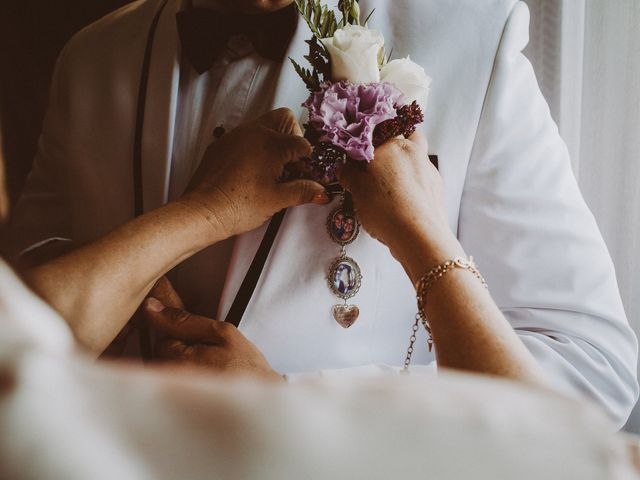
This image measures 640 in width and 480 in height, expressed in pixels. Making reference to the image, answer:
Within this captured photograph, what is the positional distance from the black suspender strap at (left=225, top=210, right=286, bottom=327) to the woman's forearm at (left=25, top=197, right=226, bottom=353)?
90 millimetres

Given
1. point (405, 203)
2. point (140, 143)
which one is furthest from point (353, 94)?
point (140, 143)

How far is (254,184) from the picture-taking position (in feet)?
2.67

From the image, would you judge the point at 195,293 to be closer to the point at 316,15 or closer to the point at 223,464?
the point at 316,15

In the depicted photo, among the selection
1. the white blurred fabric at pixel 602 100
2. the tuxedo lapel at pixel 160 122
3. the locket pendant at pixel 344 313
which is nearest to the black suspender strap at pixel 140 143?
the tuxedo lapel at pixel 160 122

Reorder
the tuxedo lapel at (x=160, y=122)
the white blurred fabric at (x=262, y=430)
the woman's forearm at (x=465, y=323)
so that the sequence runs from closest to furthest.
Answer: the white blurred fabric at (x=262, y=430), the woman's forearm at (x=465, y=323), the tuxedo lapel at (x=160, y=122)

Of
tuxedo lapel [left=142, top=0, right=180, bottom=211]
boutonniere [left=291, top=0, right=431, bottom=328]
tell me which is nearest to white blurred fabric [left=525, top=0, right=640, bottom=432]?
boutonniere [left=291, top=0, right=431, bottom=328]

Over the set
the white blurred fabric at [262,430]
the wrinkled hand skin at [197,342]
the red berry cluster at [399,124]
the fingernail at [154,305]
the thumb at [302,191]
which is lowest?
the wrinkled hand skin at [197,342]

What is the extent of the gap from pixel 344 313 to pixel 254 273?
0.17 m

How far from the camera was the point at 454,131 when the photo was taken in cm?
90

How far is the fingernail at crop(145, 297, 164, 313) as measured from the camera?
87cm

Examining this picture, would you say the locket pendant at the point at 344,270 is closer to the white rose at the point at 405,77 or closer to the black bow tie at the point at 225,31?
the white rose at the point at 405,77

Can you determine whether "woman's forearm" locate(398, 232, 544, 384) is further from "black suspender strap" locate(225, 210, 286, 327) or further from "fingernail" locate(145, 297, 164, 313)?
"fingernail" locate(145, 297, 164, 313)

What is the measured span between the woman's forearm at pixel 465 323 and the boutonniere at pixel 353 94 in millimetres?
161

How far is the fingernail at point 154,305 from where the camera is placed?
867 mm
